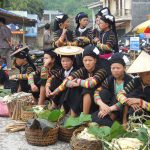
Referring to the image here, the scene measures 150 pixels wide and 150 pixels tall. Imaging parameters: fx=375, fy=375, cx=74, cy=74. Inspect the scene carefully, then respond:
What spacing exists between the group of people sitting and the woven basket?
558mm

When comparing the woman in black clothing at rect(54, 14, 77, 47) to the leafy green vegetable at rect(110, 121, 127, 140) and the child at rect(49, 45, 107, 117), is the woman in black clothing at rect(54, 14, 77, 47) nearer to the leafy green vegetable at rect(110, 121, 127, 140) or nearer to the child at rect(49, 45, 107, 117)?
the child at rect(49, 45, 107, 117)

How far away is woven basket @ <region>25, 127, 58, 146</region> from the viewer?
4438 mm

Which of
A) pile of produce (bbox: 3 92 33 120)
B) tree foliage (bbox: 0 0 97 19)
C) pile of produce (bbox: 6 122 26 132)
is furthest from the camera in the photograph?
tree foliage (bbox: 0 0 97 19)

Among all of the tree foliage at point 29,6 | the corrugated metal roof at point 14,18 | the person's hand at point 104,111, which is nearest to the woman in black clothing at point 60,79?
the person's hand at point 104,111

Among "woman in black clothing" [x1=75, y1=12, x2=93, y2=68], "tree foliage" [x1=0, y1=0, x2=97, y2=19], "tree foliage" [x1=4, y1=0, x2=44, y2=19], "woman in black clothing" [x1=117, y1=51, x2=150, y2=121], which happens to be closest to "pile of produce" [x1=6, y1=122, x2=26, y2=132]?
"woman in black clothing" [x1=117, y1=51, x2=150, y2=121]

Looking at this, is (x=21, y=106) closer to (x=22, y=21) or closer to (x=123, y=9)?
(x=22, y=21)

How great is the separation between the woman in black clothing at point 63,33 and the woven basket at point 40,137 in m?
2.32

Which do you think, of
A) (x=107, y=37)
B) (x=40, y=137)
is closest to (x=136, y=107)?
(x=40, y=137)

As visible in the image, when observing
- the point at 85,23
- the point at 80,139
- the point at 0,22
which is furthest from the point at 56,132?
the point at 0,22

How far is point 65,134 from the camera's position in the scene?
15.1 ft

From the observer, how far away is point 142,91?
14.4 ft

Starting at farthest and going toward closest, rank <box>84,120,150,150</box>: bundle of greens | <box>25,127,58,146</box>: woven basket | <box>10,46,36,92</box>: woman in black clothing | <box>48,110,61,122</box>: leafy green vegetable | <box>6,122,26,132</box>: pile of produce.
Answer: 1. <box>10,46,36,92</box>: woman in black clothing
2. <box>6,122,26,132</box>: pile of produce
3. <box>48,110,61,122</box>: leafy green vegetable
4. <box>25,127,58,146</box>: woven basket
5. <box>84,120,150,150</box>: bundle of greens

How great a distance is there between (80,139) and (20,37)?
2974cm

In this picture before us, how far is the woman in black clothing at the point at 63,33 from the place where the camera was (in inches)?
255
